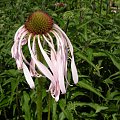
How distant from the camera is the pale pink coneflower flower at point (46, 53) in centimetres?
96

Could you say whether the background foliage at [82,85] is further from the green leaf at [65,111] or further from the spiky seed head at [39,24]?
the spiky seed head at [39,24]

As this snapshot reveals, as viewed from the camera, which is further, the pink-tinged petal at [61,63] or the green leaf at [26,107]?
the green leaf at [26,107]

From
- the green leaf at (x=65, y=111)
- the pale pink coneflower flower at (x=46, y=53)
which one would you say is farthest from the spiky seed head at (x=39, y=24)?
the green leaf at (x=65, y=111)

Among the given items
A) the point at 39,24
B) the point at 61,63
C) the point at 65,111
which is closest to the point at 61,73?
the point at 61,63

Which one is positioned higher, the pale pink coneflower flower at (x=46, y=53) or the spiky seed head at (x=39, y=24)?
the spiky seed head at (x=39, y=24)

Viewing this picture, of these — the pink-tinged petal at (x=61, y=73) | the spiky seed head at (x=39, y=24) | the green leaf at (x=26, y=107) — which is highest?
the spiky seed head at (x=39, y=24)

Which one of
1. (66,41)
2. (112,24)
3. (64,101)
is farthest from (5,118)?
(66,41)

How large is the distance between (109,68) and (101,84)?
0.43ft

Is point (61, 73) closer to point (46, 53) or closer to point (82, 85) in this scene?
point (46, 53)

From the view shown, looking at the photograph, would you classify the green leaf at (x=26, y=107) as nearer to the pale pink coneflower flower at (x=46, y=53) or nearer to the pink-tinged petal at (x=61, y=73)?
the pale pink coneflower flower at (x=46, y=53)

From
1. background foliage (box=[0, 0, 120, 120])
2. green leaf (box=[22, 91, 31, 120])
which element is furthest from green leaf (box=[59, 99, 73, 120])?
green leaf (box=[22, 91, 31, 120])

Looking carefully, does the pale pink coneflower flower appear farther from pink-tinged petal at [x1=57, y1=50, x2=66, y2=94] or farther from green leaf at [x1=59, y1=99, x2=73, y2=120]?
green leaf at [x1=59, y1=99, x2=73, y2=120]

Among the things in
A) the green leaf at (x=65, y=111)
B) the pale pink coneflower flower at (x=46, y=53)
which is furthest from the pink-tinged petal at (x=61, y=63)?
the green leaf at (x=65, y=111)

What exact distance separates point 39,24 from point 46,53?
0.29ft
